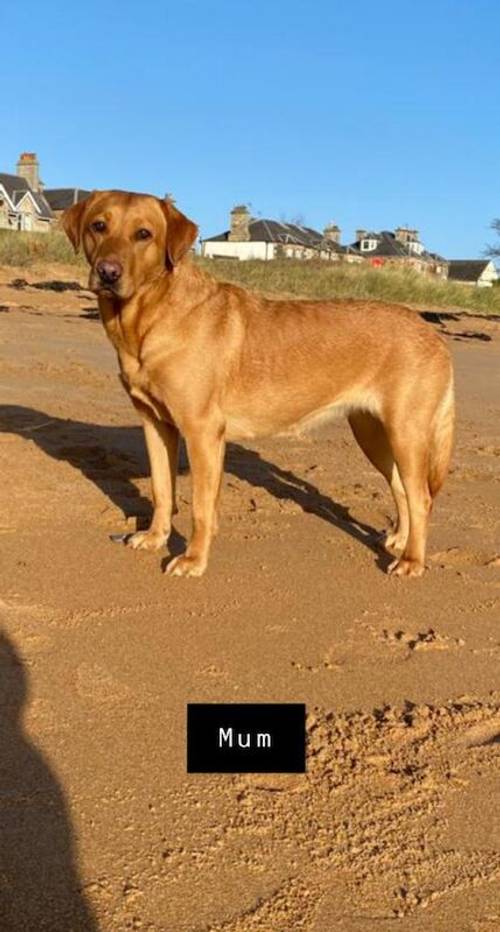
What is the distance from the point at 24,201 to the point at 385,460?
68.3 m

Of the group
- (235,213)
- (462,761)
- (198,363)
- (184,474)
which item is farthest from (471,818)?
(235,213)

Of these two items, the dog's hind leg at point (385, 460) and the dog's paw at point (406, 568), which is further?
the dog's hind leg at point (385, 460)

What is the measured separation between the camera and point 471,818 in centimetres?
248

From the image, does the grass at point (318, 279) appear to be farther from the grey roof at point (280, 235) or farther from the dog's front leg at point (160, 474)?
the grey roof at point (280, 235)

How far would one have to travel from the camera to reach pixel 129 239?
4.46m

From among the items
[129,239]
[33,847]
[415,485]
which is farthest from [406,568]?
[33,847]

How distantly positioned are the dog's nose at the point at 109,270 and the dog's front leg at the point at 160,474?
0.80 metres

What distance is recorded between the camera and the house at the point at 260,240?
79688mm

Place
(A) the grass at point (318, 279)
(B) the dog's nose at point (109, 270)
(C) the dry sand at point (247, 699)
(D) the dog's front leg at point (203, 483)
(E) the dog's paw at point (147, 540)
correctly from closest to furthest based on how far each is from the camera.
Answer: (C) the dry sand at point (247, 699) → (B) the dog's nose at point (109, 270) → (D) the dog's front leg at point (203, 483) → (E) the dog's paw at point (147, 540) → (A) the grass at point (318, 279)

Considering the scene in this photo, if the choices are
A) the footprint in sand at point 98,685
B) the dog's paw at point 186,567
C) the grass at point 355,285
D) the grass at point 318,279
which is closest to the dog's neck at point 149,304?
the dog's paw at point 186,567

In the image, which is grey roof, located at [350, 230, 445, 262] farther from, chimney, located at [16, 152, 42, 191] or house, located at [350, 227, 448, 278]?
chimney, located at [16, 152, 42, 191]

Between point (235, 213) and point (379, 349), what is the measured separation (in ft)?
276

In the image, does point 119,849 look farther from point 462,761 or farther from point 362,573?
point 362,573

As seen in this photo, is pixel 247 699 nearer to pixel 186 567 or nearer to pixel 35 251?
pixel 186 567
